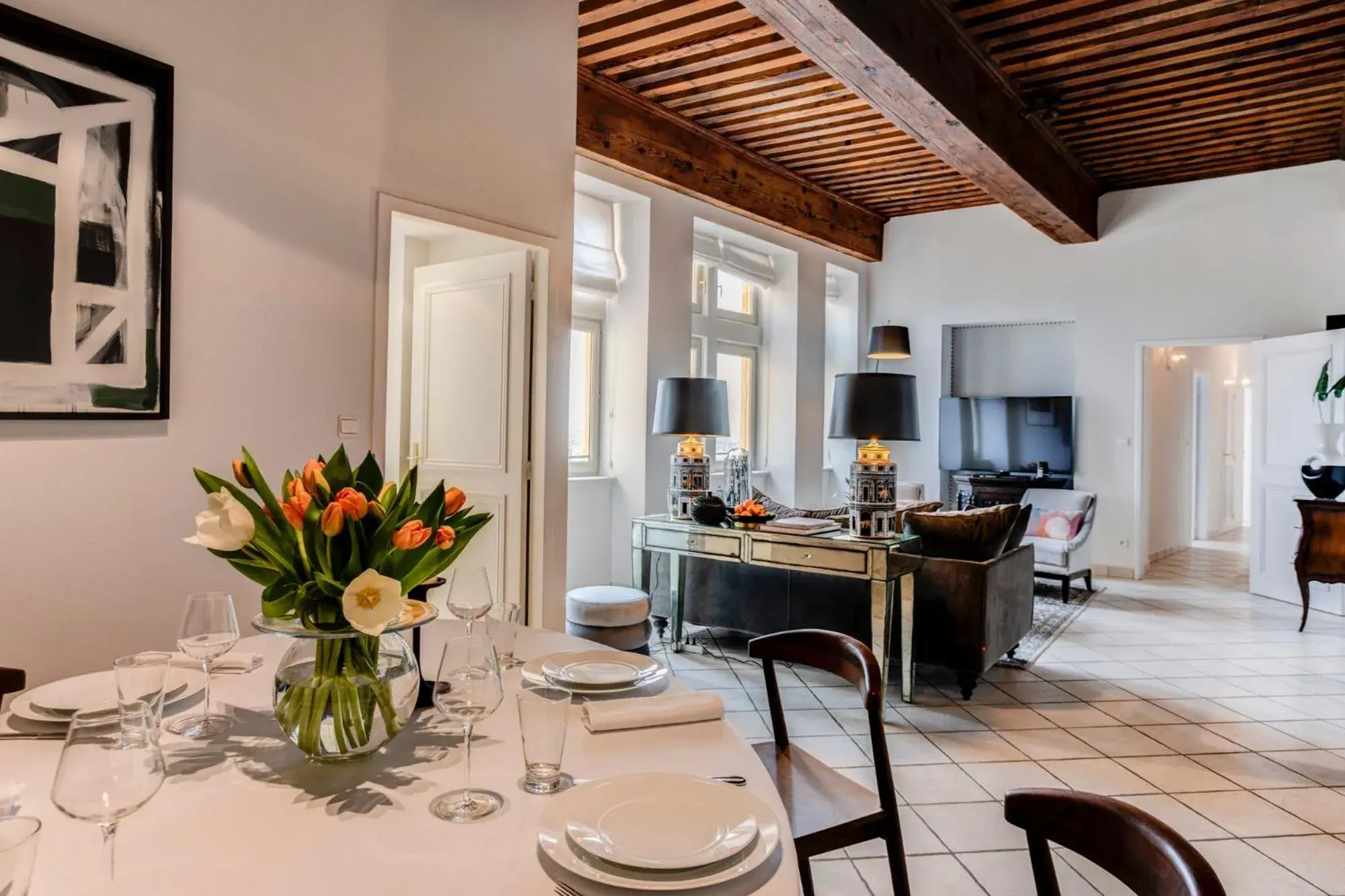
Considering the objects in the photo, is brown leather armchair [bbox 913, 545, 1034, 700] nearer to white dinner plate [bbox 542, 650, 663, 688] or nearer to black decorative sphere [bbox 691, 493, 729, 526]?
black decorative sphere [bbox 691, 493, 729, 526]

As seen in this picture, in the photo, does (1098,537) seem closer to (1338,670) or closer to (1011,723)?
(1338,670)

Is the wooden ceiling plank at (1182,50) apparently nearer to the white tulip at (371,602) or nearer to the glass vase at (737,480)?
the glass vase at (737,480)

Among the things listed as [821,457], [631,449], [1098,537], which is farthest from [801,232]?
[1098,537]

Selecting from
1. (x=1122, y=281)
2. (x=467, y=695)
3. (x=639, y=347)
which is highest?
(x=1122, y=281)

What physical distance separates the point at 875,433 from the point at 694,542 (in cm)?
111

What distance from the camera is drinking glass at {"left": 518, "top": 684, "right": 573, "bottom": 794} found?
1102 mm

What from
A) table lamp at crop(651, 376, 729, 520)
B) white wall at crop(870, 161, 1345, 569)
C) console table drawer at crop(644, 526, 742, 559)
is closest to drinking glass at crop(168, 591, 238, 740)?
console table drawer at crop(644, 526, 742, 559)

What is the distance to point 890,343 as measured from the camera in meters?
7.72

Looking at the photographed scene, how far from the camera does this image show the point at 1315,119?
219 inches

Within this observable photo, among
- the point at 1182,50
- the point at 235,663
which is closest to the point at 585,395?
the point at 1182,50

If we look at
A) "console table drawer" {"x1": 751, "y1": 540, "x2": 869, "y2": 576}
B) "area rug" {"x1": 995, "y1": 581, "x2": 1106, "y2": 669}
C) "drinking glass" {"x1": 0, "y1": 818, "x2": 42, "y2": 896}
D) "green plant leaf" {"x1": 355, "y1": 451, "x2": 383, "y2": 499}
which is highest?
"green plant leaf" {"x1": 355, "y1": 451, "x2": 383, "y2": 499}

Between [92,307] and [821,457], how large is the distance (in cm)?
623

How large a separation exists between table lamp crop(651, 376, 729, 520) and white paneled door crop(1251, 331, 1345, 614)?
14.3 feet

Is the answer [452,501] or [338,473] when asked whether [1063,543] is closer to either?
[452,501]
